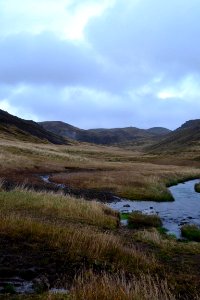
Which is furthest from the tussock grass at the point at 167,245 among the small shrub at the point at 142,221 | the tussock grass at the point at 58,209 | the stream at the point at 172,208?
the small shrub at the point at 142,221

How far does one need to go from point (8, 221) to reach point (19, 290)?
246 inches

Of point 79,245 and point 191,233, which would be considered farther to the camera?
point 191,233

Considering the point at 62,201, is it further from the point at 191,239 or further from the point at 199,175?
the point at 199,175

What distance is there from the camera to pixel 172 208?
38312mm

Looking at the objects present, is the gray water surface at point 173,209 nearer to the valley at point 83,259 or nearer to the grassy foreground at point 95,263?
the valley at point 83,259

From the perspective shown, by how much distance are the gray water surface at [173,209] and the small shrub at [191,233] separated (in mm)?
465

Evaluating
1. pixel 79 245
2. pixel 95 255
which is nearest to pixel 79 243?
pixel 79 245

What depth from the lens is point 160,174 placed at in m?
68.0

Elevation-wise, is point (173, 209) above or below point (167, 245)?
below

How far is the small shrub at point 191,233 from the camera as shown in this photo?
2448cm

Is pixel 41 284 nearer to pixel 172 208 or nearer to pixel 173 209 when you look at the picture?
pixel 173 209

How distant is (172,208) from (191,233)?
13315mm

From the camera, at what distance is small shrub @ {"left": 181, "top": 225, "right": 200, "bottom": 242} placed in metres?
24.5

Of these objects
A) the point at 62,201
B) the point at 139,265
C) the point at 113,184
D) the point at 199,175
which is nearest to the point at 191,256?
the point at 139,265
